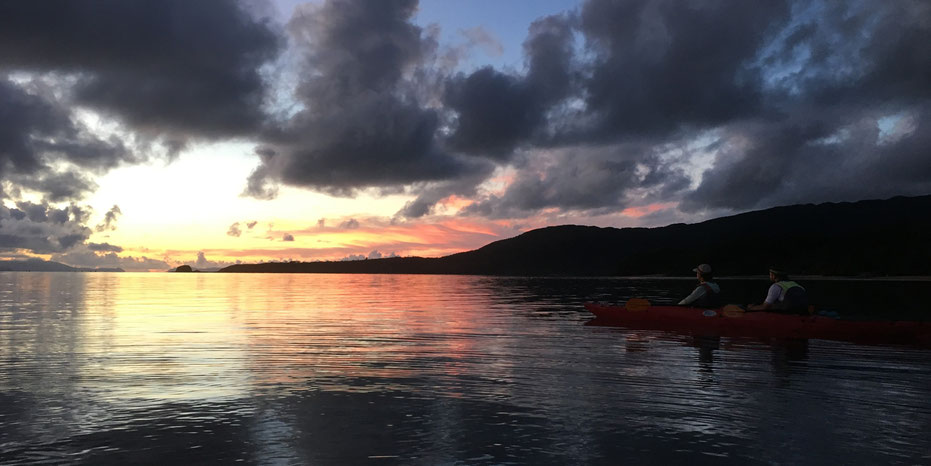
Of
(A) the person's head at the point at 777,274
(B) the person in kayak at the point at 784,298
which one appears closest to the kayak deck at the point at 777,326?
(B) the person in kayak at the point at 784,298

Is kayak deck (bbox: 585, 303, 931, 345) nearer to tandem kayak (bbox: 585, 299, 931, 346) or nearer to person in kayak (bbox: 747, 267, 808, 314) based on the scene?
tandem kayak (bbox: 585, 299, 931, 346)

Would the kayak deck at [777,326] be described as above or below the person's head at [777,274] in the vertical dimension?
below

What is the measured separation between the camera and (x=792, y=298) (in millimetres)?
22203

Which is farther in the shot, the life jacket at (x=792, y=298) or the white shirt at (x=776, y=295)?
the white shirt at (x=776, y=295)

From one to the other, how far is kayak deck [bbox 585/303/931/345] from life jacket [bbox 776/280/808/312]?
1.56 ft

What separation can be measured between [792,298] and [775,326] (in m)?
1.29

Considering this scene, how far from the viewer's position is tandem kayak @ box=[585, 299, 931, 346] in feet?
67.8

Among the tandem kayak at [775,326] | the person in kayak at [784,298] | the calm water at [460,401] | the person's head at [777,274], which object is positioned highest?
the person's head at [777,274]

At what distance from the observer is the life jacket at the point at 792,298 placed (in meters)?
22.1

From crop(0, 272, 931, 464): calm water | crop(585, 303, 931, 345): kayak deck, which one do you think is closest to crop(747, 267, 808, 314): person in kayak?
crop(585, 303, 931, 345): kayak deck

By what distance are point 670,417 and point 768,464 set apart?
232 cm

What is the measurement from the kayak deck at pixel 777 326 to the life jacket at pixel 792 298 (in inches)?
18.7

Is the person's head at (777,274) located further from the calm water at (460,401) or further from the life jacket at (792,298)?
the calm water at (460,401)

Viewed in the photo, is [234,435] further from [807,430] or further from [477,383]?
[807,430]
